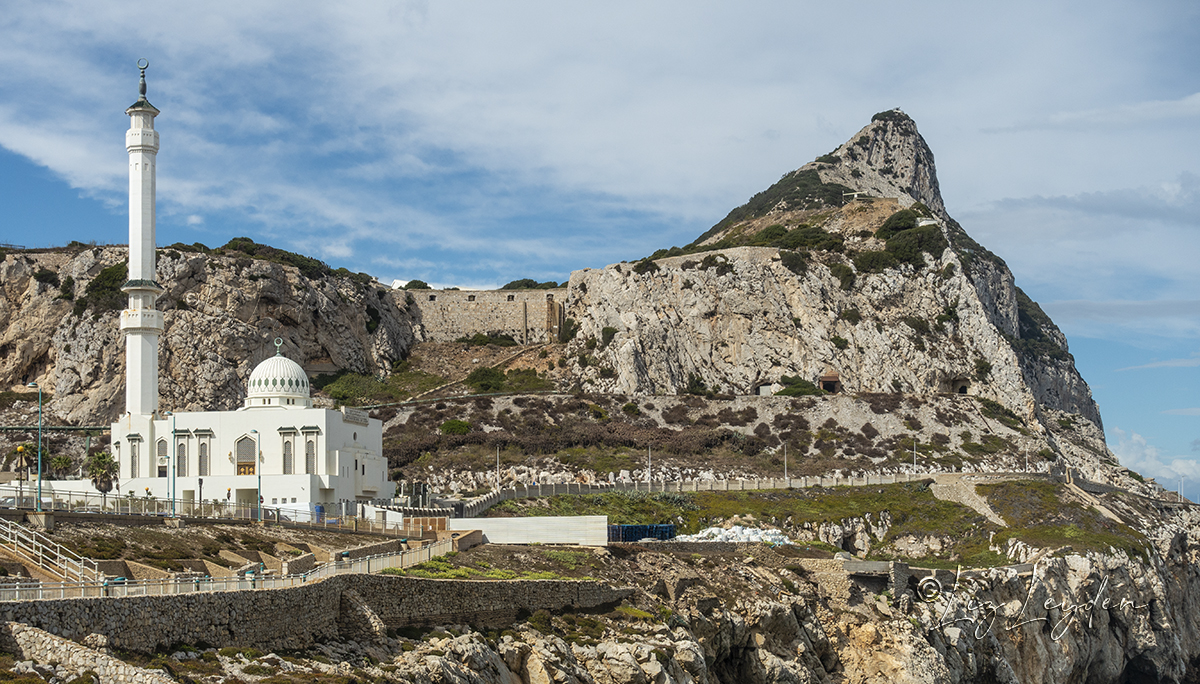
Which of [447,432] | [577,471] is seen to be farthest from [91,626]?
[447,432]

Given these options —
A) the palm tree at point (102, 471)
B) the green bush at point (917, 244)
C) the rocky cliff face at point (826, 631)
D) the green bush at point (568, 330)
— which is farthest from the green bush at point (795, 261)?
the palm tree at point (102, 471)

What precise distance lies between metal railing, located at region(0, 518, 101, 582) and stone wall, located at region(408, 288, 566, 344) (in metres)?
109

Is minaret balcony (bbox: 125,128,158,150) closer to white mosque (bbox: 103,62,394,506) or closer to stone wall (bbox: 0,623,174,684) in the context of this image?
white mosque (bbox: 103,62,394,506)

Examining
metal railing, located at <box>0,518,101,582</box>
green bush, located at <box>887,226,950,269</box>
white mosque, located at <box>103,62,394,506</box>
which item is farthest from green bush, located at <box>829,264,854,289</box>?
metal railing, located at <box>0,518,101,582</box>

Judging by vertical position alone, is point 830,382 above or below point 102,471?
above

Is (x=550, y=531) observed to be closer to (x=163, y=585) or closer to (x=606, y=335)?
(x=163, y=585)

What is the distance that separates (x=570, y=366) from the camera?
131250 mm

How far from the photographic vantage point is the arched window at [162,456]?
7444 cm

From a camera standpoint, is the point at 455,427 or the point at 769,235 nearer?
the point at 455,427

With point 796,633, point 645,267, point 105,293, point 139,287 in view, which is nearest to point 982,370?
point 645,267

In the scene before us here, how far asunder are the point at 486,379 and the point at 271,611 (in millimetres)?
100640

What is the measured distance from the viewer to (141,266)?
244 feet

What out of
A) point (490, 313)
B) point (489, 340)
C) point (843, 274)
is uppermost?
point (843, 274)

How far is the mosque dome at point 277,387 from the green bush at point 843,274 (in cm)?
7103
